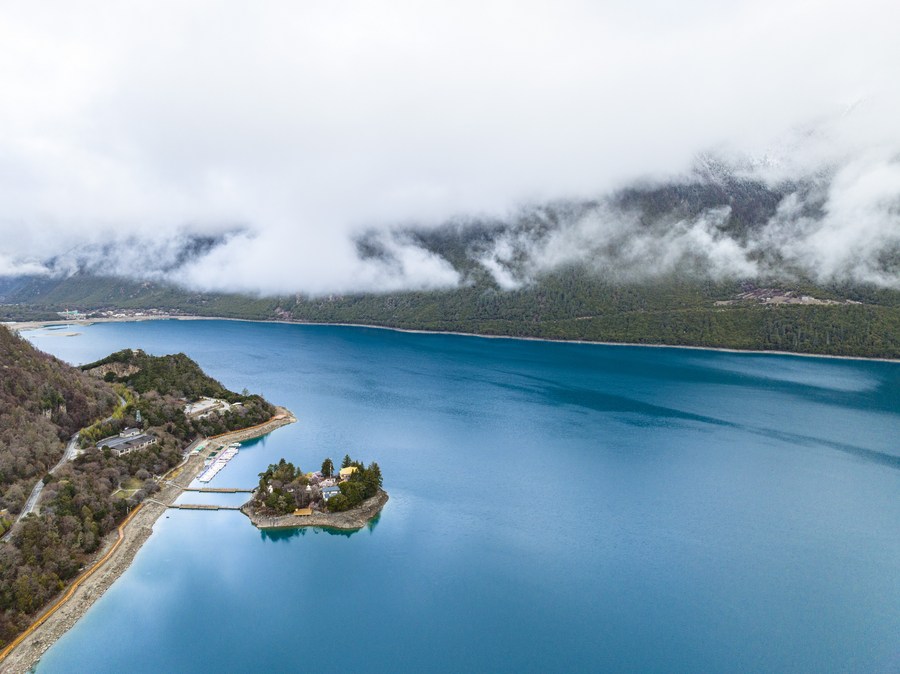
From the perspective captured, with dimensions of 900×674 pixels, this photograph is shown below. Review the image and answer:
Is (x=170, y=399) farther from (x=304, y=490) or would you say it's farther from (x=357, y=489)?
(x=357, y=489)

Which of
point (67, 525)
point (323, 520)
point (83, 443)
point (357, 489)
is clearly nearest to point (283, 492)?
point (323, 520)

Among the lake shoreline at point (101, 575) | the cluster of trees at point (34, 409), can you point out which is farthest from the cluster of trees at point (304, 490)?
the cluster of trees at point (34, 409)

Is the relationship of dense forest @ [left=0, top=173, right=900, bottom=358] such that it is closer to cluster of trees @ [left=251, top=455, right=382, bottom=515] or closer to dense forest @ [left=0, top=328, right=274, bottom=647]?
dense forest @ [left=0, top=328, right=274, bottom=647]

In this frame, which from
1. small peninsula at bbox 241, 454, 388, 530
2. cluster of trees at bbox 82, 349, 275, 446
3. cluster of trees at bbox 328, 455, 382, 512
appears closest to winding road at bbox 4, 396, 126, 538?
cluster of trees at bbox 82, 349, 275, 446

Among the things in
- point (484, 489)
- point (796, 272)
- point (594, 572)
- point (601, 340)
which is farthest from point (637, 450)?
point (796, 272)

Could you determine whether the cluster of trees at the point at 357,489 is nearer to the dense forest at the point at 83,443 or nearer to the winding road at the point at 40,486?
the dense forest at the point at 83,443

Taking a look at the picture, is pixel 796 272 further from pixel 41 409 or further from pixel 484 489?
pixel 41 409
